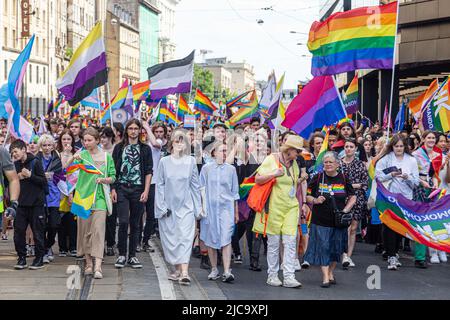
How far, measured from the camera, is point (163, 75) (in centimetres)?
1902

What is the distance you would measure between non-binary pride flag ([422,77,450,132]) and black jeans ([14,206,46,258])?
22.2 ft

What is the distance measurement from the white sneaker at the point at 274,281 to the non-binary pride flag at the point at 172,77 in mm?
9069

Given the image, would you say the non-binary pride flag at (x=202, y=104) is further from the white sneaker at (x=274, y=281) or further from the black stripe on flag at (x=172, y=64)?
the white sneaker at (x=274, y=281)

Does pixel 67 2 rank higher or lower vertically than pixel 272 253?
higher

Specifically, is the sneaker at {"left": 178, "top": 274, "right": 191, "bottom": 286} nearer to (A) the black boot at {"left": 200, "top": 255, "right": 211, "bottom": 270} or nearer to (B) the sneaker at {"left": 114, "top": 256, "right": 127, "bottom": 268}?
(B) the sneaker at {"left": 114, "top": 256, "right": 127, "bottom": 268}

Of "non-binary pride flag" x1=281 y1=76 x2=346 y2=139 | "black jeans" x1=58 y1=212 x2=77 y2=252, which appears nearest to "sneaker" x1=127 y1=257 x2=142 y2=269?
"black jeans" x1=58 y1=212 x2=77 y2=252

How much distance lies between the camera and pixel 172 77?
1892 cm

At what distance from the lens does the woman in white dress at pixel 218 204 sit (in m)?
10.5

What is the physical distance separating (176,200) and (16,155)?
2.18m

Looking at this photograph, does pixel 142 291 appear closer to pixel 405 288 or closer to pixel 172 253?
pixel 172 253

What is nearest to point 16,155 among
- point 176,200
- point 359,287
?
point 176,200

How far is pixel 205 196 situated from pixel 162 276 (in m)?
1.08

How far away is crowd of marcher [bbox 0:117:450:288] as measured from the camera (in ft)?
33.3

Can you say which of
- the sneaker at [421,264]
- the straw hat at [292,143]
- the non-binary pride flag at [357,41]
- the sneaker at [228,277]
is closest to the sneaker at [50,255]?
the sneaker at [228,277]
